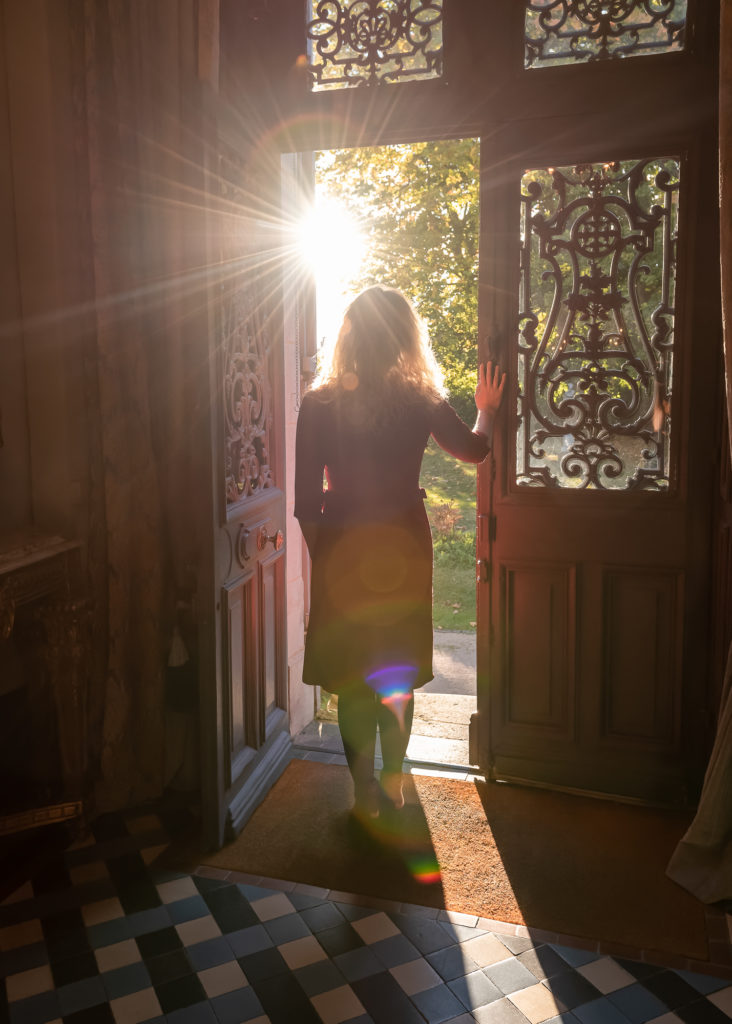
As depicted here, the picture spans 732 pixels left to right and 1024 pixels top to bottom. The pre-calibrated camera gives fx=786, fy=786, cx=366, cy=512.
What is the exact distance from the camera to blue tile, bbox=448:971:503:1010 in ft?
5.96

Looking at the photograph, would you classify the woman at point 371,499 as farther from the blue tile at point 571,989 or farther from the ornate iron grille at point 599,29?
the ornate iron grille at point 599,29

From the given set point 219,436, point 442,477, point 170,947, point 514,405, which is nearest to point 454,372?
point 442,477

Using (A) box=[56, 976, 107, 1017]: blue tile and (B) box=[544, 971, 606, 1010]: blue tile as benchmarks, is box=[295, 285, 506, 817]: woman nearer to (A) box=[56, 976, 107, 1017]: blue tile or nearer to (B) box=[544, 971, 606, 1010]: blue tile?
(B) box=[544, 971, 606, 1010]: blue tile

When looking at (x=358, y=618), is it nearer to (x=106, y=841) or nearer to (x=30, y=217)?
(x=106, y=841)

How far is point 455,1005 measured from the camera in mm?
1806

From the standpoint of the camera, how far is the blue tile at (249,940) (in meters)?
2.00

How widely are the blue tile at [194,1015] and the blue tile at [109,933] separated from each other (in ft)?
1.06

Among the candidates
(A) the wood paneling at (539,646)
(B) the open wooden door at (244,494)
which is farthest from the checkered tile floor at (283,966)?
(A) the wood paneling at (539,646)

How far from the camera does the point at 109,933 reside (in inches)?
81.2

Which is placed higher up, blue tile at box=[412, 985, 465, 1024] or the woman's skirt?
the woman's skirt

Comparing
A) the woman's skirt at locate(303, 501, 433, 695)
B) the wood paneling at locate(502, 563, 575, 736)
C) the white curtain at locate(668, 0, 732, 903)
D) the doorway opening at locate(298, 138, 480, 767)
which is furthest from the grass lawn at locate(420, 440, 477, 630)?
the white curtain at locate(668, 0, 732, 903)

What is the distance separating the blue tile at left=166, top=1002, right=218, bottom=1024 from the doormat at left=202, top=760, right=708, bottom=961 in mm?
525

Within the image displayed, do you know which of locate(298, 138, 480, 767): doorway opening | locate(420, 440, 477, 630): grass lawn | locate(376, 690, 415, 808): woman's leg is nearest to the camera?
locate(376, 690, 415, 808): woman's leg

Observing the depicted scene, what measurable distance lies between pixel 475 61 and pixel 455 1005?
2.75 meters
